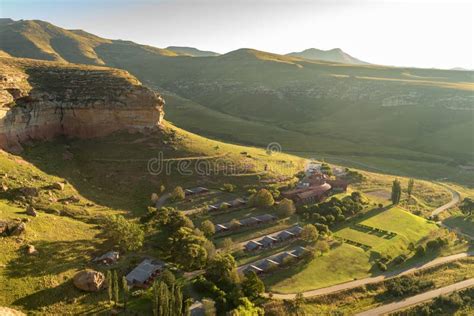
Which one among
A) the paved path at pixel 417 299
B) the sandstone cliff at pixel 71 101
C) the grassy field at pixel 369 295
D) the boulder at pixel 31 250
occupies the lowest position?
the paved path at pixel 417 299

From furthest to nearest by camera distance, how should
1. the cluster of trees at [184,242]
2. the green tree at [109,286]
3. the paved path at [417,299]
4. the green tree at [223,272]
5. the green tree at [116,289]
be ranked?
the cluster of trees at [184,242], the paved path at [417,299], the green tree at [223,272], the green tree at [109,286], the green tree at [116,289]

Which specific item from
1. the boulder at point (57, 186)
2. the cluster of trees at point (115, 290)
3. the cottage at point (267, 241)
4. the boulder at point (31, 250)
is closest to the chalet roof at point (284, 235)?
the cottage at point (267, 241)

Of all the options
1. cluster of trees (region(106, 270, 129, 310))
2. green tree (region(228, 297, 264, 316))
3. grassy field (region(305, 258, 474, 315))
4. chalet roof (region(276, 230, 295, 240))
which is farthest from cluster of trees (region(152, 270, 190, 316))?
chalet roof (region(276, 230, 295, 240))

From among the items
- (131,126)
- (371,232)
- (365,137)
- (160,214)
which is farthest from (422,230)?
A: (365,137)

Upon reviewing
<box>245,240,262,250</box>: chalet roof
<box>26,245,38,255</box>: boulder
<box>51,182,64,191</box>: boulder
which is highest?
A: <box>51,182,64,191</box>: boulder

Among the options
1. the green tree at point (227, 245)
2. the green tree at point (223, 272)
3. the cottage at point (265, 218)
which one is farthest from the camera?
the cottage at point (265, 218)

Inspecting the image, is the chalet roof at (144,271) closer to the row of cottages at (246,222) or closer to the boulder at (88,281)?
the boulder at (88,281)

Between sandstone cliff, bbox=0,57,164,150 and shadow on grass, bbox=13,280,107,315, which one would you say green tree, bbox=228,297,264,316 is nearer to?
shadow on grass, bbox=13,280,107,315
